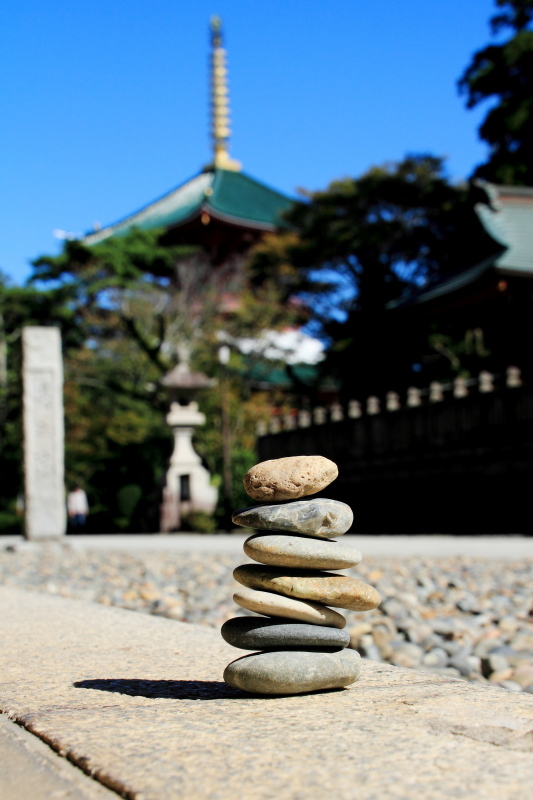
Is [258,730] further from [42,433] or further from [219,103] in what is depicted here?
[219,103]

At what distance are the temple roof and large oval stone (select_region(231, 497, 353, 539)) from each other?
12419mm

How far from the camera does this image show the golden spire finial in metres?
38.6

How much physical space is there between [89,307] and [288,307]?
5.79 metres

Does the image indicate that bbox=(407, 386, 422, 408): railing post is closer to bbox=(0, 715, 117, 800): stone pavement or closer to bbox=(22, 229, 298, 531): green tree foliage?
bbox=(22, 229, 298, 531): green tree foliage

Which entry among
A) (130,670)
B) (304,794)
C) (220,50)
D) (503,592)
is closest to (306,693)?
(130,670)

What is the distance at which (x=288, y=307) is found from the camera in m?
26.2

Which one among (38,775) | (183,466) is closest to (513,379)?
(183,466)

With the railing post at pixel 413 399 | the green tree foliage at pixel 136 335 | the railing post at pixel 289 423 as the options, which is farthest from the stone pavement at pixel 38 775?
the green tree foliage at pixel 136 335

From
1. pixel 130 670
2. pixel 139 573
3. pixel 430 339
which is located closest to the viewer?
pixel 130 670

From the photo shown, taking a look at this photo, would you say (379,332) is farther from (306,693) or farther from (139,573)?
(306,693)

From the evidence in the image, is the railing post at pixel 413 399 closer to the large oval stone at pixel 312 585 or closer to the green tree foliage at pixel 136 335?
the green tree foliage at pixel 136 335

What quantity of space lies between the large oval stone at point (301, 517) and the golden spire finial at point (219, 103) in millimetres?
36732

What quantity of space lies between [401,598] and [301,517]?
3.45 m

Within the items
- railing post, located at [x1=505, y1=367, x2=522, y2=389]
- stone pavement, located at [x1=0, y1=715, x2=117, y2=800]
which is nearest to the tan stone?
stone pavement, located at [x1=0, y1=715, x2=117, y2=800]
